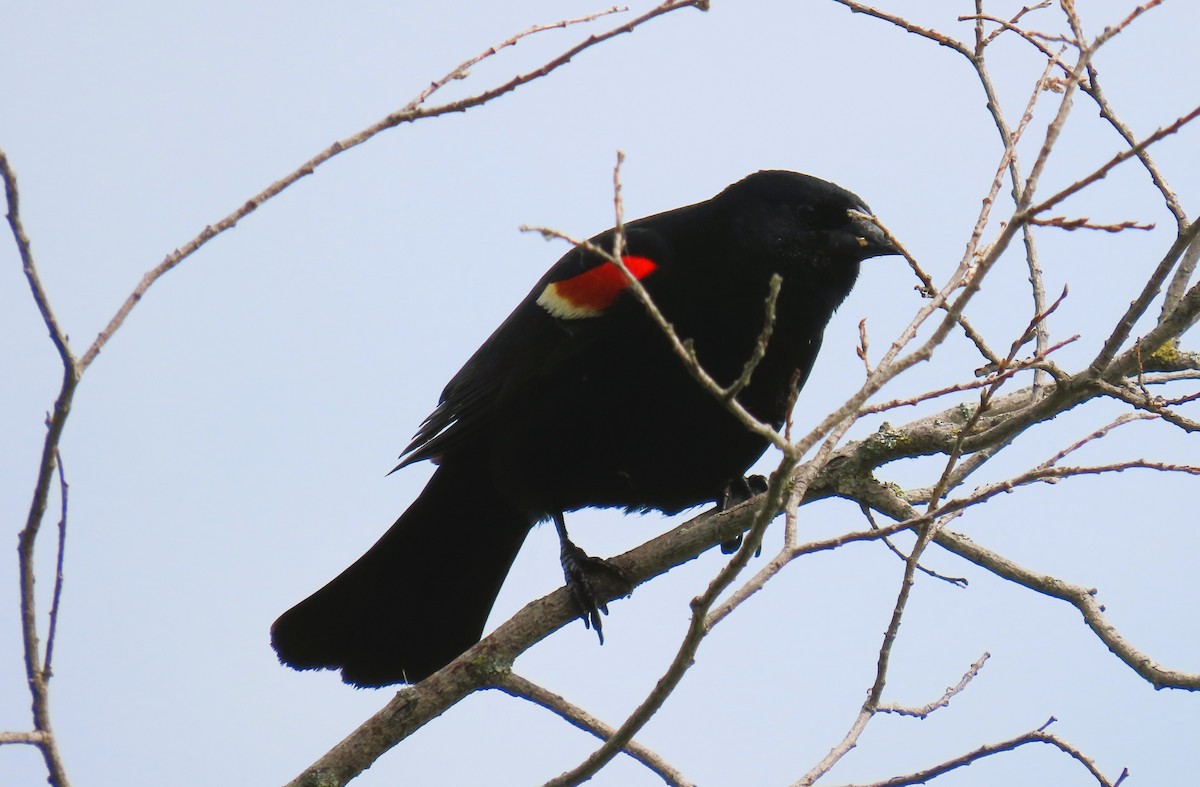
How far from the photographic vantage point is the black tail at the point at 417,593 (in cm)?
367

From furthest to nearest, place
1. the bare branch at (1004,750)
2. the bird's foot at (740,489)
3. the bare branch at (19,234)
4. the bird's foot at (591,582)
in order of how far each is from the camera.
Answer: the bird's foot at (740,489) → the bird's foot at (591,582) → the bare branch at (1004,750) → the bare branch at (19,234)

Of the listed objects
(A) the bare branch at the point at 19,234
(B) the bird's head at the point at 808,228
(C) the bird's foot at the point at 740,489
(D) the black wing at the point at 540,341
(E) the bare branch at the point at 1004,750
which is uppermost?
(B) the bird's head at the point at 808,228

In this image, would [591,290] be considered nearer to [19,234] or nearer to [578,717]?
[578,717]

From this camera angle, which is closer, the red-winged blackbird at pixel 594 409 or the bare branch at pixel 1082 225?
the bare branch at pixel 1082 225

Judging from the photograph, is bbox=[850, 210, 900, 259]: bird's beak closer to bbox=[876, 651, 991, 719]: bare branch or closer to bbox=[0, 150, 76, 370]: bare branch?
bbox=[876, 651, 991, 719]: bare branch

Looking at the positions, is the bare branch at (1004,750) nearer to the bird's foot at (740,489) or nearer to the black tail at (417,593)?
the bird's foot at (740,489)

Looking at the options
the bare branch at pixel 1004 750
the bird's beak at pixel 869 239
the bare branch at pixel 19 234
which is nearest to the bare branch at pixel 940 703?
the bare branch at pixel 1004 750

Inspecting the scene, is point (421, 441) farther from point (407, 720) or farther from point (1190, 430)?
point (1190, 430)

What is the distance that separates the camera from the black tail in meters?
3.67

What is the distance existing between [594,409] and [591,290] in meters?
0.38

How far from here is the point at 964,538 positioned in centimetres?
290

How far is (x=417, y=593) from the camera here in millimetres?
3781

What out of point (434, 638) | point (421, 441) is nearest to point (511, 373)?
point (421, 441)

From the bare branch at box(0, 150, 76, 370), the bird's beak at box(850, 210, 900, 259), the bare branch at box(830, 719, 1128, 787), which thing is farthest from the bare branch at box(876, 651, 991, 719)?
the bare branch at box(0, 150, 76, 370)
